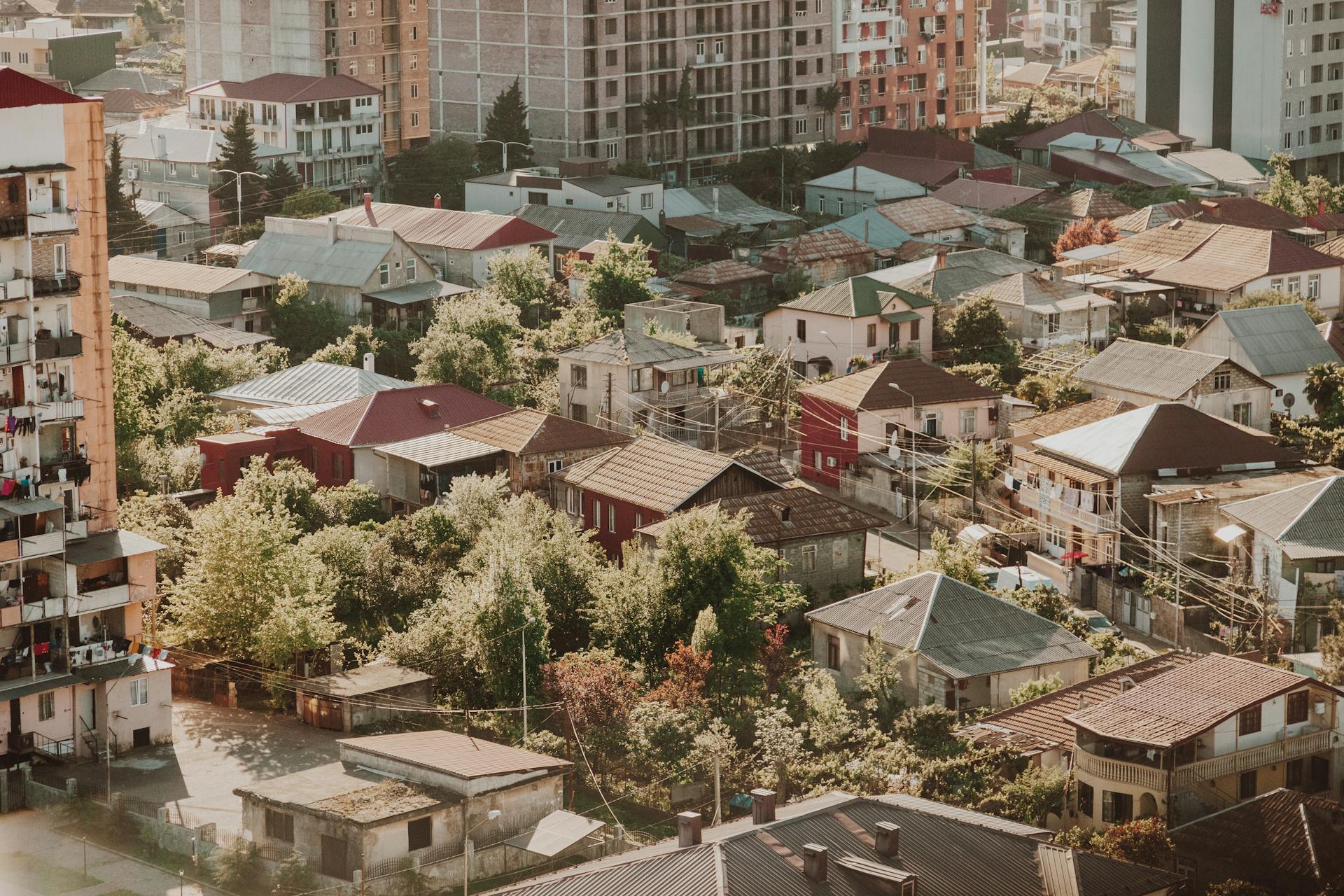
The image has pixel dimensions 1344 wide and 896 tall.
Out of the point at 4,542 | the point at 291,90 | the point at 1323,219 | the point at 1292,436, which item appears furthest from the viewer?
the point at 291,90

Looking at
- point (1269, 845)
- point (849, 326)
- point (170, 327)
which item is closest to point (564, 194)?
point (170, 327)

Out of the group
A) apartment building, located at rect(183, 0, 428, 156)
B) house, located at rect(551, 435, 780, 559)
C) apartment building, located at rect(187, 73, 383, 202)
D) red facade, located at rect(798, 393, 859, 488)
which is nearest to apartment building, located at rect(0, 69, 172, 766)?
house, located at rect(551, 435, 780, 559)

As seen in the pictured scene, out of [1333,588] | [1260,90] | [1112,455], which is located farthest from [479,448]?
[1260,90]

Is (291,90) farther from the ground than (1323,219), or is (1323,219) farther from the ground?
(291,90)

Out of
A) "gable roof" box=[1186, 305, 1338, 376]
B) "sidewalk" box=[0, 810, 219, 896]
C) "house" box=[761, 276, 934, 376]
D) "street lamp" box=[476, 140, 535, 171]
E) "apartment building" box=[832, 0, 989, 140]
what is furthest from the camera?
"apartment building" box=[832, 0, 989, 140]

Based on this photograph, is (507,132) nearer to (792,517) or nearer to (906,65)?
(906,65)

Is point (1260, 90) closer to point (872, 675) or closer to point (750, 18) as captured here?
point (750, 18)

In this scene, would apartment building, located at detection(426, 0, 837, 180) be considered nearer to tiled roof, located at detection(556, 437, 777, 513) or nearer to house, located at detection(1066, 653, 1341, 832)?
tiled roof, located at detection(556, 437, 777, 513)

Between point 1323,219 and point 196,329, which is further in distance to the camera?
point 1323,219
